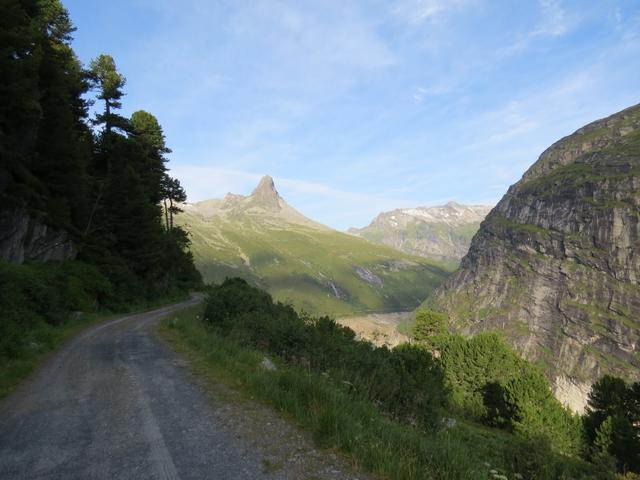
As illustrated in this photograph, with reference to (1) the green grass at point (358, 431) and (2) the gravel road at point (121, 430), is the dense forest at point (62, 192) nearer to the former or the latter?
(2) the gravel road at point (121, 430)

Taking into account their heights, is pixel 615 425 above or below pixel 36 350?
below

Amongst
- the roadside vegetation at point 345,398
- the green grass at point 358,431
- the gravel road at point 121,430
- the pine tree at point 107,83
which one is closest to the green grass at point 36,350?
the gravel road at point 121,430

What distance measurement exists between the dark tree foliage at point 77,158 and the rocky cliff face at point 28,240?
2.38 ft

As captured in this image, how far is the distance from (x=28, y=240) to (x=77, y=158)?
379 inches

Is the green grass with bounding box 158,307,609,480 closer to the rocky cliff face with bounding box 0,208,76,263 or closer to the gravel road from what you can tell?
the gravel road

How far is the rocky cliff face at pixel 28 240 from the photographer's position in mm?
26250

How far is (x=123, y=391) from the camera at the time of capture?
1044 centimetres

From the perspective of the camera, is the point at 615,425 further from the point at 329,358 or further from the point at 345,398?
the point at 345,398

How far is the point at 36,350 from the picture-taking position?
16.8 metres

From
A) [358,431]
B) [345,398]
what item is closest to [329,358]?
[345,398]

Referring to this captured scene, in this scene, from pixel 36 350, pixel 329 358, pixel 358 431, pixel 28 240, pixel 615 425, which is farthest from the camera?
pixel 615 425

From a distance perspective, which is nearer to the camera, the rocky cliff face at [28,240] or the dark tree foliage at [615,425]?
the rocky cliff face at [28,240]

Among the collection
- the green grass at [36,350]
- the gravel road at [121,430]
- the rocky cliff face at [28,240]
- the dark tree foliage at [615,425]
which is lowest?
the dark tree foliage at [615,425]

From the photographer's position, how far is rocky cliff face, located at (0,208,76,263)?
26250 mm
